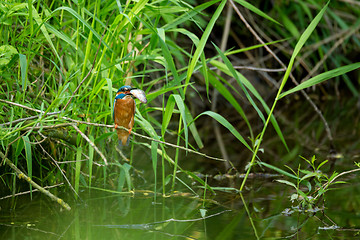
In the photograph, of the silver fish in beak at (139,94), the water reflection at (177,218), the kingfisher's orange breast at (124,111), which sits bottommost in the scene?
the water reflection at (177,218)

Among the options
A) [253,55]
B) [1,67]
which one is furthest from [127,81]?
[253,55]

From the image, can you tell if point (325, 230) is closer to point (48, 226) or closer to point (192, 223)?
point (192, 223)

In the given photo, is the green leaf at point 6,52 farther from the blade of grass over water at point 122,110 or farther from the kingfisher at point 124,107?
the kingfisher at point 124,107

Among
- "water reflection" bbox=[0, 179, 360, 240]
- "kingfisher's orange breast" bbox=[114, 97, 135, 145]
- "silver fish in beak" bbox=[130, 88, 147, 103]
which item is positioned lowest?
"water reflection" bbox=[0, 179, 360, 240]

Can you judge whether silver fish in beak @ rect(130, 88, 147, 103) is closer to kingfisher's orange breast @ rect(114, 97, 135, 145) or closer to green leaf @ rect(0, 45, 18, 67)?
kingfisher's orange breast @ rect(114, 97, 135, 145)

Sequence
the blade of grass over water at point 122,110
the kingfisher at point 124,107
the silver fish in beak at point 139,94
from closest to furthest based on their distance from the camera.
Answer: the silver fish in beak at point 139,94 → the kingfisher at point 124,107 → the blade of grass over water at point 122,110

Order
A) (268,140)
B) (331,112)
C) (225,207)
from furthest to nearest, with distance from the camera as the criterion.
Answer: (331,112) < (268,140) < (225,207)

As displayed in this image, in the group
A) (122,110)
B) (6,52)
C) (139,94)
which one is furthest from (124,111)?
(6,52)

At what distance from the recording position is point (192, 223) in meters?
1.52

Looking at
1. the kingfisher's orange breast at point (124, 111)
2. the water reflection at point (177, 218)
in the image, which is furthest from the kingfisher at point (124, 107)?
the water reflection at point (177, 218)

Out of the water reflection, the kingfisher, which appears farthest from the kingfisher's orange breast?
the water reflection

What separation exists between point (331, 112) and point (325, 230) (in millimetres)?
2363

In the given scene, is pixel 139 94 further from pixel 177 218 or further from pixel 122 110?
pixel 177 218

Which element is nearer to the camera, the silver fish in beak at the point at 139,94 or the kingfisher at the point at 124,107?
the silver fish in beak at the point at 139,94
